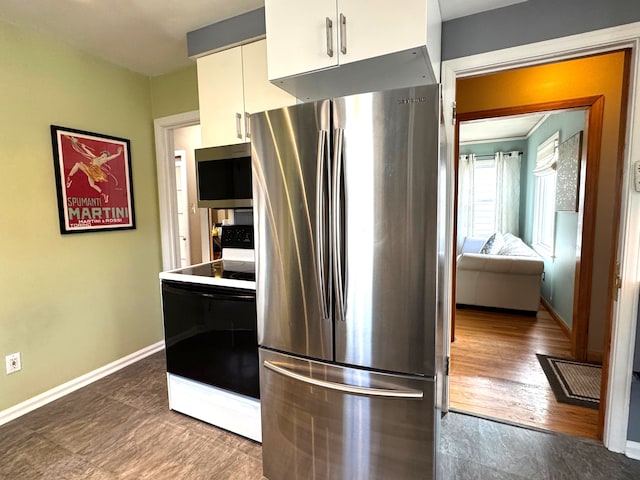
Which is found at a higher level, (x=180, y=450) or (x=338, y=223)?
(x=338, y=223)

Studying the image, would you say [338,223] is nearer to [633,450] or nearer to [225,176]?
[225,176]

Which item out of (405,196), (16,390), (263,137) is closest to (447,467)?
(405,196)

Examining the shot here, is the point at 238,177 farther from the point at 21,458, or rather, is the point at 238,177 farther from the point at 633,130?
the point at 633,130

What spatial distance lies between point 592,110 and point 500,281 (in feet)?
6.71

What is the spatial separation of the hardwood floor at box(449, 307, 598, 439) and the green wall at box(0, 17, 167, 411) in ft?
9.11

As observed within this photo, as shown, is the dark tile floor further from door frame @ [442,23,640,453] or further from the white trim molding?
the white trim molding

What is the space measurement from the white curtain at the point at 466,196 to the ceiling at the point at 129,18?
5.18 meters

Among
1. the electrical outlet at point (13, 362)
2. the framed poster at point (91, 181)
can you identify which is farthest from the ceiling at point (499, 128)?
the electrical outlet at point (13, 362)

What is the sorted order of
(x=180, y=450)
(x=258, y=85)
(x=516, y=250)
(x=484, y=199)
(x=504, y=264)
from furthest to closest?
(x=484, y=199) < (x=516, y=250) < (x=504, y=264) < (x=258, y=85) < (x=180, y=450)

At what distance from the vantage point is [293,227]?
1.44 metres

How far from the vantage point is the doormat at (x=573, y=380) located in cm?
230

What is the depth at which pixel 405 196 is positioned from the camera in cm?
125

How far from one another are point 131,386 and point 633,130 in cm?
356

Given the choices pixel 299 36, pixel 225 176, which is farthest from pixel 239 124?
pixel 299 36
